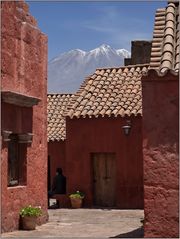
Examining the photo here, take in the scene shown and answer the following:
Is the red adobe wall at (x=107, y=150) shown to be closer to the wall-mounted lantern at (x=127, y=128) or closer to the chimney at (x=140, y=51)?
the wall-mounted lantern at (x=127, y=128)

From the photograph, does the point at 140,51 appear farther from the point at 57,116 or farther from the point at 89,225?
the point at 89,225

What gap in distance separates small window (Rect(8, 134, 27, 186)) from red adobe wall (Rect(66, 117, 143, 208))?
6.50 meters

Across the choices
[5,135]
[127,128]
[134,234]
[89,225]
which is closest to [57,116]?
[127,128]

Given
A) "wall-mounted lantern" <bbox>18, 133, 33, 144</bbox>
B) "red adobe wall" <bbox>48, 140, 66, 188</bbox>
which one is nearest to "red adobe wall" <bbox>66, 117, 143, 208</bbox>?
"red adobe wall" <bbox>48, 140, 66, 188</bbox>

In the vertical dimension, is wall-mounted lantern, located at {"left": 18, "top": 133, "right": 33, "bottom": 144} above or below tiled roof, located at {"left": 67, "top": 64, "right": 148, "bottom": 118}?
below

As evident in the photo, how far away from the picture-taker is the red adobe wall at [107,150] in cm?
1914

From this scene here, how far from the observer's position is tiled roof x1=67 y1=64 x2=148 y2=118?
19562 millimetres

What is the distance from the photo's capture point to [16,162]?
13.3m

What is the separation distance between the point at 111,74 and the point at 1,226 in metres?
11.4

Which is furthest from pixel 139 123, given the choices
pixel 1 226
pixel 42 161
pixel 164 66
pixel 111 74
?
pixel 164 66

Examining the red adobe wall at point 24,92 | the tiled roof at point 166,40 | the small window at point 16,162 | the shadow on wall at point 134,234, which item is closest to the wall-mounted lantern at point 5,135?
the red adobe wall at point 24,92

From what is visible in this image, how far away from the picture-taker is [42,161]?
47.6ft

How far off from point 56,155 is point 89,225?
1100 cm

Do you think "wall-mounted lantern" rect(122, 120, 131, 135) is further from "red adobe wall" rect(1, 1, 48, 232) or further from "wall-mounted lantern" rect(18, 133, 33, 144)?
"wall-mounted lantern" rect(18, 133, 33, 144)
